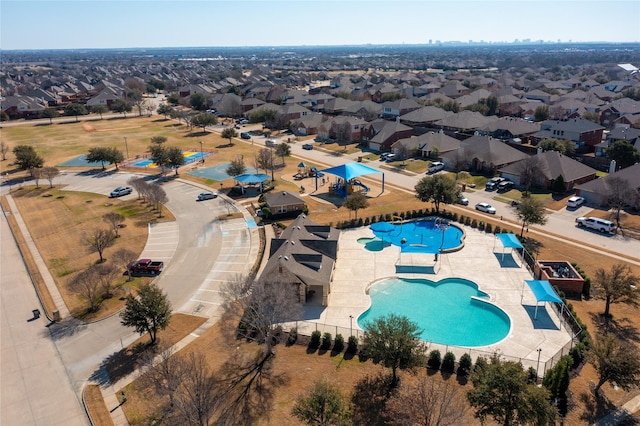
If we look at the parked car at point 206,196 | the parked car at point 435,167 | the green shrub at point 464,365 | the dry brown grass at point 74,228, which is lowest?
the parked car at point 435,167

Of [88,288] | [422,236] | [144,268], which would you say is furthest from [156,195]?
[422,236]

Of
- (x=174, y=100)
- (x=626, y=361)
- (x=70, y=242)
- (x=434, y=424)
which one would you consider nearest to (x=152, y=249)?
(x=70, y=242)

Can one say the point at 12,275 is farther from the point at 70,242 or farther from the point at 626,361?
the point at 626,361

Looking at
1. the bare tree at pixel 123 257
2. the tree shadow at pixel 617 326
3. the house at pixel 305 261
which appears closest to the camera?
the tree shadow at pixel 617 326

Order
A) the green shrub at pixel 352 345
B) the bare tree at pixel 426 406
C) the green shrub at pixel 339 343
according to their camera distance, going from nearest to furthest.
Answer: the bare tree at pixel 426 406 → the green shrub at pixel 352 345 → the green shrub at pixel 339 343

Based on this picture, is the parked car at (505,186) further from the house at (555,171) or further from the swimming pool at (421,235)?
the swimming pool at (421,235)

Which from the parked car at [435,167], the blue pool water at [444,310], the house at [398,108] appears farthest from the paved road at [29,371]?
the house at [398,108]

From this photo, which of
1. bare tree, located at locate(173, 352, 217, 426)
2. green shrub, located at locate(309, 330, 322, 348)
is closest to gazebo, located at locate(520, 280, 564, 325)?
green shrub, located at locate(309, 330, 322, 348)
